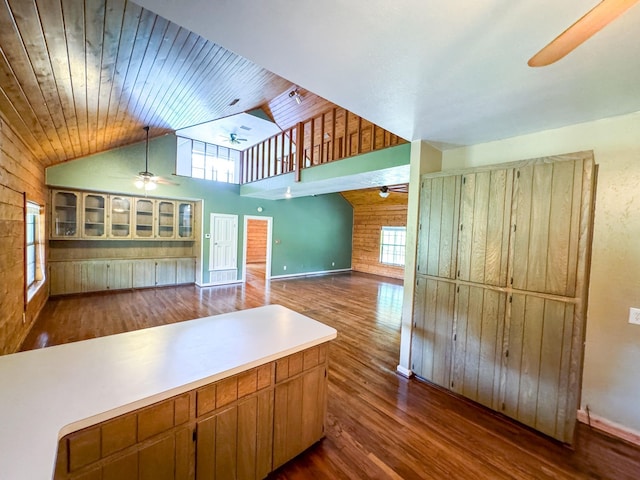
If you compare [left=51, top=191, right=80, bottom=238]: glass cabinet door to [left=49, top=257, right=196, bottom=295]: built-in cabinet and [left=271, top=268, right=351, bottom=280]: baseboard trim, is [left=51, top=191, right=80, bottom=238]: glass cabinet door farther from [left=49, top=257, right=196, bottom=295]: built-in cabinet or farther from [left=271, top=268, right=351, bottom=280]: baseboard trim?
[left=271, top=268, right=351, bottom=280]: baseboard trim

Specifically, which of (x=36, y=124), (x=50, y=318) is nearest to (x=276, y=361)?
(x=36, y=124)

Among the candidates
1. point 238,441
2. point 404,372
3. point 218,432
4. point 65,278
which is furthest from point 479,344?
point 65,278

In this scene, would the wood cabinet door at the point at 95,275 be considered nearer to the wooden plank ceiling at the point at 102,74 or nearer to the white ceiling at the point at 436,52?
the wooden plank ceiling at the point at 102,74

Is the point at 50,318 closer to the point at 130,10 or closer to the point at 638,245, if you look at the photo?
the point at 130,10

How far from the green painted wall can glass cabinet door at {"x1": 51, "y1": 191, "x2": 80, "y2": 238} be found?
1.20ft

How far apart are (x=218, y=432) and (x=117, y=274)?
6.11 m

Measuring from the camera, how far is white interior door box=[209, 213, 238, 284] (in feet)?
22.6

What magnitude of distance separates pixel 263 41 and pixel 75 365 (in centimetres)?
187

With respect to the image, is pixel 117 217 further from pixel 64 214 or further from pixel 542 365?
pixel 542 365

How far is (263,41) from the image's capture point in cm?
139

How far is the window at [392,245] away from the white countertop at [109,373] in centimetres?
741

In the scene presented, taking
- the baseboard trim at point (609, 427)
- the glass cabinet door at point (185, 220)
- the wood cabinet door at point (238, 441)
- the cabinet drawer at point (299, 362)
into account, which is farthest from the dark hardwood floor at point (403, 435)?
the glass cabinet door at point (185, 220)

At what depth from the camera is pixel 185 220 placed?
6805mm

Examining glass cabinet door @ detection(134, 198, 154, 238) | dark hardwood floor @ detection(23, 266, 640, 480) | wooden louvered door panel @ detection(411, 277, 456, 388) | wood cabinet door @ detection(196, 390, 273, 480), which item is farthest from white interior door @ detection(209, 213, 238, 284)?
wood cabinet door @ detection(196, 390, 273, 480)
